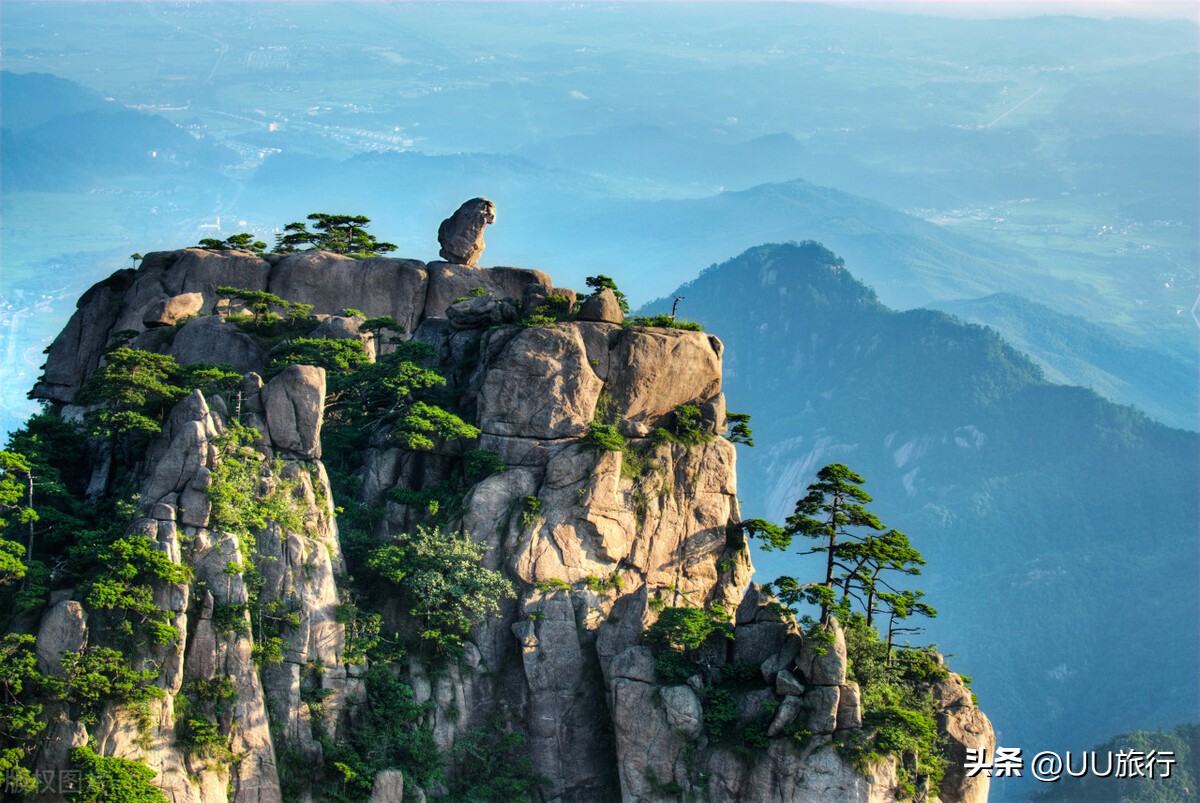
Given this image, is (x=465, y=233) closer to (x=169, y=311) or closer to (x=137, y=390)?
(x=169, y=311)

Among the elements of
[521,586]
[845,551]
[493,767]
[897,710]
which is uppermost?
[845,551]

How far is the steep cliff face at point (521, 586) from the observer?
146ft

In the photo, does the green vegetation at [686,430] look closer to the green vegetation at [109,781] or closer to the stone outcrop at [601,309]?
the stone outcrop at [601,309]

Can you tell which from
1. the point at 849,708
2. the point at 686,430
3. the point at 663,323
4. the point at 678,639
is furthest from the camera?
the point at 663,323

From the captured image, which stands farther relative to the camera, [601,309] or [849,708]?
[601,309]

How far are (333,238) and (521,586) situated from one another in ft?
81.6

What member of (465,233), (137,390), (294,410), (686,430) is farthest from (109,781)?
(465,233)

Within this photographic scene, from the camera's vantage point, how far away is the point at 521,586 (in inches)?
1966

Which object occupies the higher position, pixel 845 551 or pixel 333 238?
pixel 333 238

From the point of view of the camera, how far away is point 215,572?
44.9 m

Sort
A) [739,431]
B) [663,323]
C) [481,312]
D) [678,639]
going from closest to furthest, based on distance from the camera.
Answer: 1. [678,639]
2. [663,323]
3. [739,431]
4. [481,312]

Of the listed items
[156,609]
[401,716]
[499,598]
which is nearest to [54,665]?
[156,609]

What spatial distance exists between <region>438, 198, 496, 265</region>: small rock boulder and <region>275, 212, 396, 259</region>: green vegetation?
13.8 feet

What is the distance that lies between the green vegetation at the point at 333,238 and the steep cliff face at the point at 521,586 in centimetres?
1071
